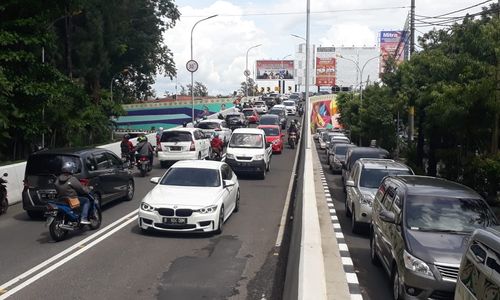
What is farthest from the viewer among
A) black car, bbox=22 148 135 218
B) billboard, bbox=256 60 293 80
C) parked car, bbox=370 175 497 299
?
billboard, bbox=256 60 293 80

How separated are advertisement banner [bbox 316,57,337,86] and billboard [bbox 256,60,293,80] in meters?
26.7

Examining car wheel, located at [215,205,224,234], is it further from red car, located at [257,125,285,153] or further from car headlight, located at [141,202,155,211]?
red car, located at [257,125,285,153]

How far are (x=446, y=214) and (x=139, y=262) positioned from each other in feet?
16.3

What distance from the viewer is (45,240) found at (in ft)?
38.3

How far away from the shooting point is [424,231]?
834cm

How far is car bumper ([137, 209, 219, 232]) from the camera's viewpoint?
1179 cm

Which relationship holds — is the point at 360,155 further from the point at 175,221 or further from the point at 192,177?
the point at 175,221

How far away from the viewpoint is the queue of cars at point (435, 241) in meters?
5.04

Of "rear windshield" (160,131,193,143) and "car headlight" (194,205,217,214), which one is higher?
"rear windshield" (160,131,193,143)

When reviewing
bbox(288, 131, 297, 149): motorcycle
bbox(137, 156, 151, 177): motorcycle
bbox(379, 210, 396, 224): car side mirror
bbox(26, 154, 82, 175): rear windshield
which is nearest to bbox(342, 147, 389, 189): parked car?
bbox(137, 156, 151, 177): motorcycle

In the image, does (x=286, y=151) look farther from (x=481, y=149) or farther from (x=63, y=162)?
(x=63, y=162)

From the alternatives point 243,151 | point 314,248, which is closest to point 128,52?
point 243,151

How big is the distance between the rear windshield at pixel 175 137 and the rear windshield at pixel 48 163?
11.9 m

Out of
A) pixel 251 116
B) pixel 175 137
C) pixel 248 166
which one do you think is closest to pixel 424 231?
pixel 248 166
